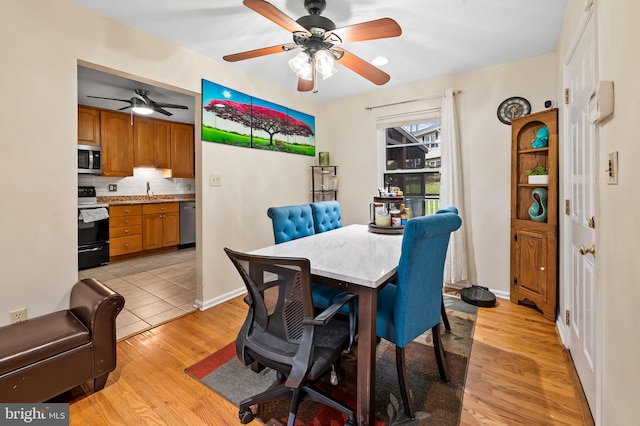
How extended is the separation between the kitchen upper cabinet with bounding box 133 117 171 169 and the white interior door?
5721 millimetres

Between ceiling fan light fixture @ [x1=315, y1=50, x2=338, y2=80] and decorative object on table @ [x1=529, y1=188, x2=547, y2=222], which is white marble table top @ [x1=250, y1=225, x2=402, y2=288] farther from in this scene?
decorative object on table @ [x1=529, y1=188, x2=547, y2=222]

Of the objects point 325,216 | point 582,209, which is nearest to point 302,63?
point 325,216

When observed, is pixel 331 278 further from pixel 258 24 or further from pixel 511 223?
pixel 511 223

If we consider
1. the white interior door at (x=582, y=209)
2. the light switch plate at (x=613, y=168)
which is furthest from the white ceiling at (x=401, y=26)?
the light switch plate at (x=613, y=168)

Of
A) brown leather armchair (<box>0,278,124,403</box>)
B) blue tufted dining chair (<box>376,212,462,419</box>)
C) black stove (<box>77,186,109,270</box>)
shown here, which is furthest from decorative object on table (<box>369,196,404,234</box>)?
black stove (<box>77,186,109,270</box>)

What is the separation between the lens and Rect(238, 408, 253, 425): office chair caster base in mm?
1499

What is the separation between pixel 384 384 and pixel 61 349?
5.99ft

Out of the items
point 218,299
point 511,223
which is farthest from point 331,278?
point 511,223

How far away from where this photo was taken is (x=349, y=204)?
14.0 feet

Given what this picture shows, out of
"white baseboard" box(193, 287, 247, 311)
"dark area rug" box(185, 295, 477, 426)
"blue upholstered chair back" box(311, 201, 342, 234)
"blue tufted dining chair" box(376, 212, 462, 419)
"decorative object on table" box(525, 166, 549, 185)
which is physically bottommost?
"dark area rug" box(185, 295, 477, 426)

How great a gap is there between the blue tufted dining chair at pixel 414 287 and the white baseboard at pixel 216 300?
6.58 ft

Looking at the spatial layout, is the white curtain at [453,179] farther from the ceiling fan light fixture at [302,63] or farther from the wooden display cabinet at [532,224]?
the ceiling fan light fixture at [302,63]

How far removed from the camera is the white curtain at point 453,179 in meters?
3.25

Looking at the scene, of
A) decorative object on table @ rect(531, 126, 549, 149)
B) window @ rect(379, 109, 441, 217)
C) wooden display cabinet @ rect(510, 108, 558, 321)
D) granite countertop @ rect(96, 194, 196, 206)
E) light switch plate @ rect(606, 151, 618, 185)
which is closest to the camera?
light switch plate @ rect(606, 151, 618, 185)
